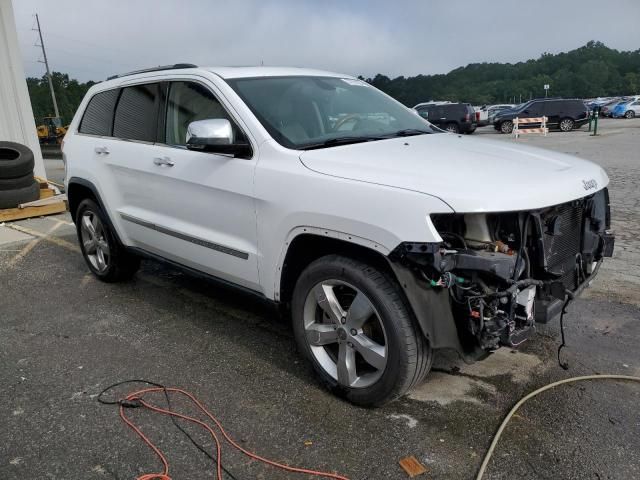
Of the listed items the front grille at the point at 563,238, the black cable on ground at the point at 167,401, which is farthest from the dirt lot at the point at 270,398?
the front grille at the point at 563,238

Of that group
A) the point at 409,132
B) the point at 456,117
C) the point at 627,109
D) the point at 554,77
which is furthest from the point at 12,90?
the point at 554,77

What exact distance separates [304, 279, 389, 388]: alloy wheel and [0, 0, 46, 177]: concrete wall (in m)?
9.74

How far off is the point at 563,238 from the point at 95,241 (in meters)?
4.08

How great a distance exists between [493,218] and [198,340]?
2.34 meters

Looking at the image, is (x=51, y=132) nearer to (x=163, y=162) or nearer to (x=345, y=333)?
(x=163, y=162)

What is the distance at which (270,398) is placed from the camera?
3.23 meters

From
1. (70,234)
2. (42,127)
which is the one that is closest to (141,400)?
(70,234)

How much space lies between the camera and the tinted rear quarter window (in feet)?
15.8

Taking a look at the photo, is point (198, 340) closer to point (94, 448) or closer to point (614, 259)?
point (94, 448)

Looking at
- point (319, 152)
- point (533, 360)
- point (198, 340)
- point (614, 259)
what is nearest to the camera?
point (319, 152)

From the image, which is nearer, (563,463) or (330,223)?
(563,463)

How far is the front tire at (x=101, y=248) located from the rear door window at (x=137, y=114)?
2.69ft

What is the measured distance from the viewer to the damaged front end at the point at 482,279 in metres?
2.53

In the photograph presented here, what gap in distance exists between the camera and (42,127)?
1543 inches
